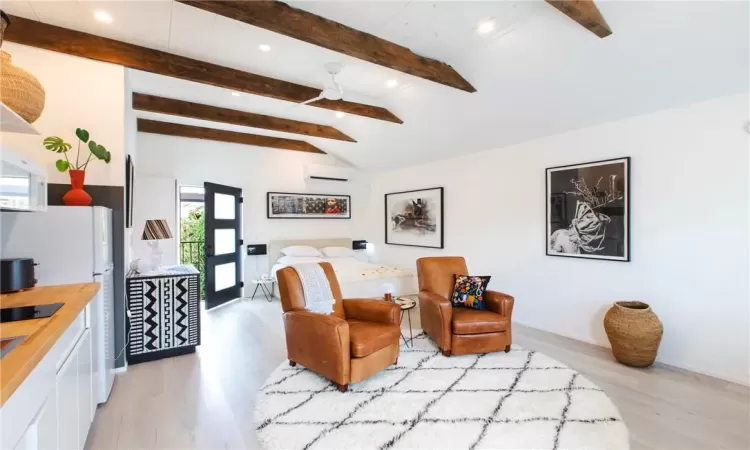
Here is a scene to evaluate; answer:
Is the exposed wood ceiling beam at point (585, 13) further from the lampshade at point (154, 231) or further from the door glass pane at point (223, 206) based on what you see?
the door glass pane at point (223, 206)

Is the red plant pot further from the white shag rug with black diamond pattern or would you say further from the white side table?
the white side table

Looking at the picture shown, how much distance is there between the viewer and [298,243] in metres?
6.66

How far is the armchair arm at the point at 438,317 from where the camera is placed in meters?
3.40

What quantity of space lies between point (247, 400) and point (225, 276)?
11.2 ft

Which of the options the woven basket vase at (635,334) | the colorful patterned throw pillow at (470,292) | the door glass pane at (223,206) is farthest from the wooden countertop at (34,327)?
the woven basket vase at (635,334)

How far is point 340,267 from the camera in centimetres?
597

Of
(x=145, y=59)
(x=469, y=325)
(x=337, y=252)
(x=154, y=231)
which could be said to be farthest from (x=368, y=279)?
(x=145, y=59)

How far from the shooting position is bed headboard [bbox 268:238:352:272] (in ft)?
21.0

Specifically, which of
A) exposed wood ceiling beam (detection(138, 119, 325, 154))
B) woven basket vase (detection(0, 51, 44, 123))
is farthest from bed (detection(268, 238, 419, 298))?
woven basket vase (detection(0, 51, 44, 123))

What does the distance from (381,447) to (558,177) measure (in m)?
3.37

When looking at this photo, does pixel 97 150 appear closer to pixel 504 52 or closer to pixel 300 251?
pixel 504 52

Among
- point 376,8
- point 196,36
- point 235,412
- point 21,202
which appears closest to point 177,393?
point 235,412

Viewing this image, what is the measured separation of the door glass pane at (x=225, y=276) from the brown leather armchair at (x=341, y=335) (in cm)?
276

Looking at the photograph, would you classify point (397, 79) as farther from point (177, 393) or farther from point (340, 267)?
point (177, 393)
